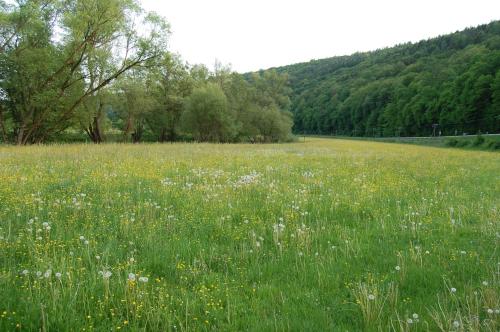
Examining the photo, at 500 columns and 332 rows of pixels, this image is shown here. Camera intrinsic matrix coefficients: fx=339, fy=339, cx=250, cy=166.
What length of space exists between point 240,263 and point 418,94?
13280cm

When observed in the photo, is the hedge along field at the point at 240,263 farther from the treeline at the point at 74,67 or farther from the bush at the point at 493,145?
the bush at the point at 493,145

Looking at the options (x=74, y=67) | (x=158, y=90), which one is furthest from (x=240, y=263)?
(x=158, y=90)

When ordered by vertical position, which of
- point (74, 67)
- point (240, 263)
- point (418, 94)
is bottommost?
point (240, 263)

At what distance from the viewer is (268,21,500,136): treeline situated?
93375 millimetres

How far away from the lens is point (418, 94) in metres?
120

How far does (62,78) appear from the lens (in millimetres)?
33625

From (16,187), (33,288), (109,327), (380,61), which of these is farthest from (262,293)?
(380,61)

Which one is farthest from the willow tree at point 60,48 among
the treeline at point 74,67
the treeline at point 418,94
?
the treeline at point 418,94

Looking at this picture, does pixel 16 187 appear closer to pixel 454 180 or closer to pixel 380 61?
pixel 454 180

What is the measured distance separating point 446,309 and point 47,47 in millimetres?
39341

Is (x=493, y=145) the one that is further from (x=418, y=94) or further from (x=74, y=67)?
(x=418, y=94)

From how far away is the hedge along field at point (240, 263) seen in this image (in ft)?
10.6

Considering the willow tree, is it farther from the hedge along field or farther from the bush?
the bush

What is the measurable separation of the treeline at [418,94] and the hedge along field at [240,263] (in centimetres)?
9967
